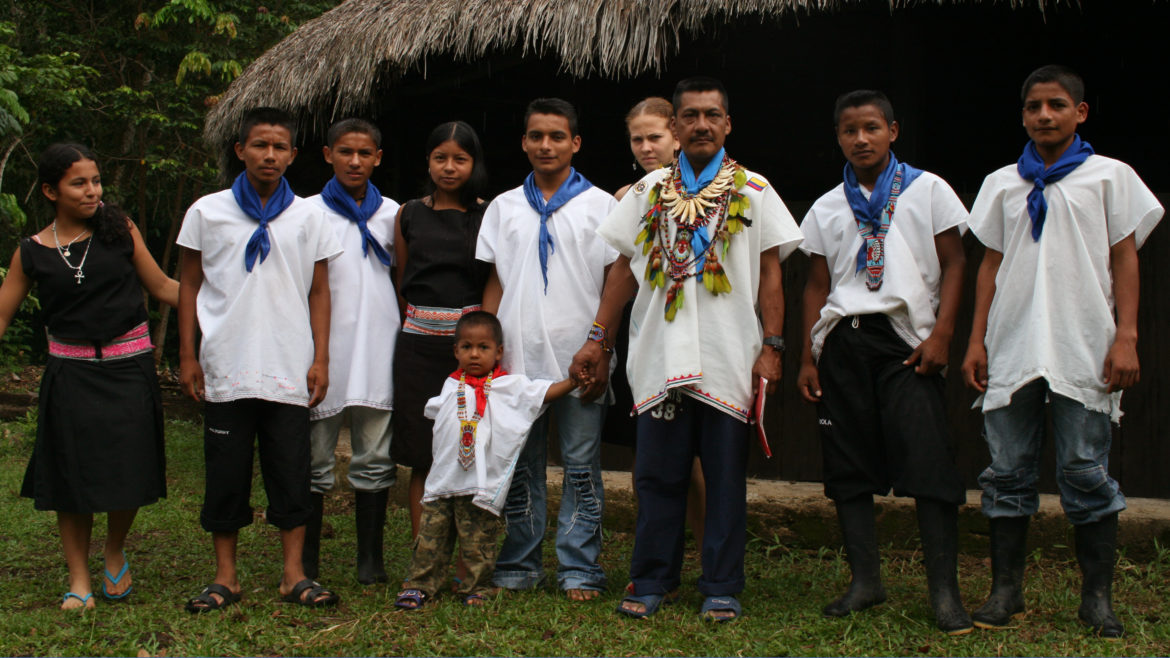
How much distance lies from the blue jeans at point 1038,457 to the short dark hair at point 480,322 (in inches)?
65.9

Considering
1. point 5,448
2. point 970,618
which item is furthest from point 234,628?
point 5,448

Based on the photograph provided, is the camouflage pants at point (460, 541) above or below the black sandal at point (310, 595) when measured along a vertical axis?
above

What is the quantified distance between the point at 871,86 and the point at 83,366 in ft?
19.1

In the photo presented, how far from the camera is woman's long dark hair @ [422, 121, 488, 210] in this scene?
153 inches

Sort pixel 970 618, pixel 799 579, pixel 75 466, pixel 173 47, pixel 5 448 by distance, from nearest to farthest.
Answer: pixel 970 618 < pixel 75 466 < pixel 799 579 < pixel 5 448 < pixel 173 47

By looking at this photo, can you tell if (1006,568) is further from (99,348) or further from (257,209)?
(99,348)

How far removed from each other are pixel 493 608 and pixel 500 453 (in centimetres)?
53

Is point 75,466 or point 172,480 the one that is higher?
point 75,466

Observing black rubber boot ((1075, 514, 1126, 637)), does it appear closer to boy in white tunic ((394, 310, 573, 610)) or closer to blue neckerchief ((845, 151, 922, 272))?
blue neckerchief ((845, 151, 922, 272))

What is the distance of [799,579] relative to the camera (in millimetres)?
4129

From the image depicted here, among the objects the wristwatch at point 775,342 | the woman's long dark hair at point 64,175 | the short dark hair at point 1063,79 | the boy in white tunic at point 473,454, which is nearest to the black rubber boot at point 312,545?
the boy in white tunic at point 473,454

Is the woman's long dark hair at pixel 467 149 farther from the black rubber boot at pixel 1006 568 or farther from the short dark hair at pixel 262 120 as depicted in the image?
the black rubber boot at pixel 1006 568

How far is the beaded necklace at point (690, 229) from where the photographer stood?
3.40 metres

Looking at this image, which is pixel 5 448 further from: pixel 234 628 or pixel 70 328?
pixel 234 628
